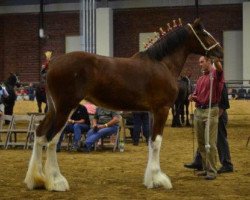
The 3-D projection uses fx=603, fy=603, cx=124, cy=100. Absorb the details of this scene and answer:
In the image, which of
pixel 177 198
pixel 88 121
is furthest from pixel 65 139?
pixel 177 198

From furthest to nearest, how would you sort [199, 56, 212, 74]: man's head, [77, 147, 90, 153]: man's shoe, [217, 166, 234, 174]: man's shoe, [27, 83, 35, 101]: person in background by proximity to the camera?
[27, 83, 35, 101]: person in background
[77, 147, 90, 153]: man's shoe
[217, 166, 234, 174]: man's shoe
[199, 56, 212, 74]: man's head

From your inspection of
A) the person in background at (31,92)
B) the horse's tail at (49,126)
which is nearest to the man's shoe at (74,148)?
the horse's tail at (49,126)

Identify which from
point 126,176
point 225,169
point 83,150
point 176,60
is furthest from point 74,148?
point 176,60

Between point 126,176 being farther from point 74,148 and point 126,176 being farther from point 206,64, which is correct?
point 74,148

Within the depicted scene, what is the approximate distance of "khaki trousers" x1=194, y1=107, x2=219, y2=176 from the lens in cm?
907

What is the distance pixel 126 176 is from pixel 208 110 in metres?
1.73

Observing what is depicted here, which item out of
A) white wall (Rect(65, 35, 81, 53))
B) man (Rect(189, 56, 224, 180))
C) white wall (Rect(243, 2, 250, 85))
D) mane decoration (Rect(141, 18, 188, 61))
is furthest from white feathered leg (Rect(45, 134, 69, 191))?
white wall (Rect(65, 35, 81, 53))

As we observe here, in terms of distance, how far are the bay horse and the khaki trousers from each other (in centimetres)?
84

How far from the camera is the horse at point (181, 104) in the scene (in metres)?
21.7

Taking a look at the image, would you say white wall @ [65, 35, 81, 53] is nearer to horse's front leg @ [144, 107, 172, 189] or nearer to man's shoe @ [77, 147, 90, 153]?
man's shoe @ [77, 147, 90, 153]

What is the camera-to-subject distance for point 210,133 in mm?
9078

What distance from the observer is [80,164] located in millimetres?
11406

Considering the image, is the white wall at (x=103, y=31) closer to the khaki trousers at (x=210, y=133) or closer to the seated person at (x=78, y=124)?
the seated person at (x=78, y=124)

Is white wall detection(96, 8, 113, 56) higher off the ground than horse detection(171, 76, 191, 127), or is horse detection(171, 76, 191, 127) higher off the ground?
white wall detection(96, 8, 113, 56)
